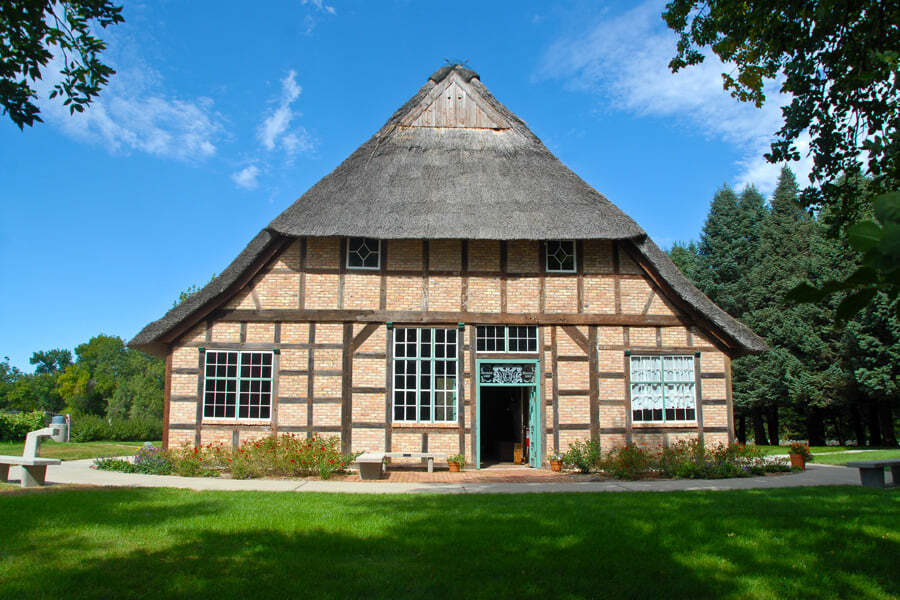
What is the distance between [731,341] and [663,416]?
2256 millimetres

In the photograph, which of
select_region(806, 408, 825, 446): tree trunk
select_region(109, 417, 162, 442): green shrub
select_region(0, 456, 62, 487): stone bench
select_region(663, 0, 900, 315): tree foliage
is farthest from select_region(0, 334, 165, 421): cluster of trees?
select_region(663, 0, 900, 315): tree foliage

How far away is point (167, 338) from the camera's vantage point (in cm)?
1366

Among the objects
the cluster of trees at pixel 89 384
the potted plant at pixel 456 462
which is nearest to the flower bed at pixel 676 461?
the potted plant at pixel 456 462

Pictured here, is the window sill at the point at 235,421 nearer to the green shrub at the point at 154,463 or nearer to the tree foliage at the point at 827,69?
the green shrub at the point at 154,463

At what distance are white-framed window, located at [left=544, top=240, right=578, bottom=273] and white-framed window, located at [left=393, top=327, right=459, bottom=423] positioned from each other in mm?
2769

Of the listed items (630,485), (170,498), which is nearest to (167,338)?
(170,498)

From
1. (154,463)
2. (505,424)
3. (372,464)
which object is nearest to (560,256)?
(505,424)

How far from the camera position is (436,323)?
14039 millimetres

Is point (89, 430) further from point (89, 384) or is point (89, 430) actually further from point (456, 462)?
point (89, 384)

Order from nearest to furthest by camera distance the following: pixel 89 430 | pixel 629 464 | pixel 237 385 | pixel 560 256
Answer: pixel 629 464
pixel 237 385
pixel 560 256
pixel 89 430

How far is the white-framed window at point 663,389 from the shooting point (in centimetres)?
1414

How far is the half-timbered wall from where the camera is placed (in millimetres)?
13633

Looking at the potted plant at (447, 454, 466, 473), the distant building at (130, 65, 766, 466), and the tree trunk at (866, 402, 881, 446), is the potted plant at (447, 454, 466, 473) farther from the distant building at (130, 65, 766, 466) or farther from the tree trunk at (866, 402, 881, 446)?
the tree trunk at (866, 402, 881, 446)

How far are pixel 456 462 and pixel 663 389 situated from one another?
4947 mm
